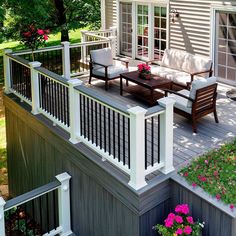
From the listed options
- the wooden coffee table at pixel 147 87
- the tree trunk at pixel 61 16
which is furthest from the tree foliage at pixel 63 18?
the wooden coffee table at pixel 147 87

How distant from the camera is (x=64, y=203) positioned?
618 cm

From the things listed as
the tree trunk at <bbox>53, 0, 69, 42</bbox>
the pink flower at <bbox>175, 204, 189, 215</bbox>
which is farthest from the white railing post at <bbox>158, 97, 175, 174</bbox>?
the tree trunk at <bbox>53, 0, 69, 42</bbox>

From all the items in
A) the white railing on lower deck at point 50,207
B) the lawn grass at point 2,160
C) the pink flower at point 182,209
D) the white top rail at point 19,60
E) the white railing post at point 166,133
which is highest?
the white top rail at point 19,60

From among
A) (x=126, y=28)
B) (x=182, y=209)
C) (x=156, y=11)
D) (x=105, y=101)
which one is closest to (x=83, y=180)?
(x=105, y=101)

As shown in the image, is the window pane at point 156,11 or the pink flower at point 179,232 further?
the window pane at point 156,11

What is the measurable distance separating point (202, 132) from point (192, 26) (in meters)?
4.00

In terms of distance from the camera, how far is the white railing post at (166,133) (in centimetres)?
477

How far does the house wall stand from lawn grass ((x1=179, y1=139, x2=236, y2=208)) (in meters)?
4.30

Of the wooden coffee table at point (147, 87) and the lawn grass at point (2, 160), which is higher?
the wooden coffee table at point (147, 87)

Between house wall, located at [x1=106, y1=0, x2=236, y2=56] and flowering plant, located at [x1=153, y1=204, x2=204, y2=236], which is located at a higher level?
house wall, located at [x1=106, y1=0, x2=236, y2=56]

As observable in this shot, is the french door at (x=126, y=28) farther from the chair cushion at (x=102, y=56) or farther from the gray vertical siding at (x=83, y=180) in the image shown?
the gray vertical siding at (x=83, y=180)

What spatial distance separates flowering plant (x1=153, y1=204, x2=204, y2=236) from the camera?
4.45m

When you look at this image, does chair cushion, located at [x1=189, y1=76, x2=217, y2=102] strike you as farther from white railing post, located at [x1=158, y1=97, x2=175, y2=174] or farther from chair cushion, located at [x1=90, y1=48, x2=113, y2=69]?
chair cushion, located at [x1=90, y1=48, x2=113, y2=69]

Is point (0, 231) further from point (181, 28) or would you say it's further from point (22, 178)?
point (181, 28)
